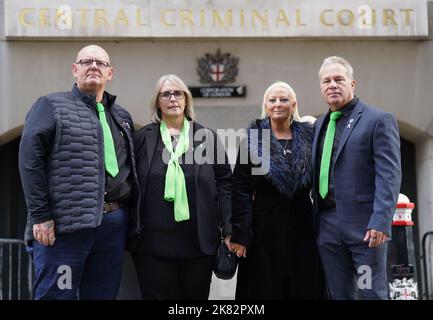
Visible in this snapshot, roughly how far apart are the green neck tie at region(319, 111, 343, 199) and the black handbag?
0.81 m

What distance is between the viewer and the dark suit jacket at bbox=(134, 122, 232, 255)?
5141mm

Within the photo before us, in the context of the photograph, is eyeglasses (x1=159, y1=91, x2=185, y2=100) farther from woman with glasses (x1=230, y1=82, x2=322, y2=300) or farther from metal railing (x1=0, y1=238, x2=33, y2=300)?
metal railing (x1=0, y1=238, x2=33, y2=300)

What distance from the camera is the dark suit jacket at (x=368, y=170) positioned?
456 centimetres

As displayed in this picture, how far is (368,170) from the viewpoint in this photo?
4.69 m

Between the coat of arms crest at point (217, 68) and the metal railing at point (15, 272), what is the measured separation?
2910 millimetres

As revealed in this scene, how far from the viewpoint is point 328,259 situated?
4820 millimetres

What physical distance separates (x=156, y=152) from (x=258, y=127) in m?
0.77

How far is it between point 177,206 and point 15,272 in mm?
4269

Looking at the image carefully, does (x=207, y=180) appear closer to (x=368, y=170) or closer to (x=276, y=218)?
(x=276, y=218)

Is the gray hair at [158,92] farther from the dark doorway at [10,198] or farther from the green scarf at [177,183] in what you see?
the dark doorway at [10,198]

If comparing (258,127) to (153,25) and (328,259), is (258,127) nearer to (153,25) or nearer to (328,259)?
(328,259)

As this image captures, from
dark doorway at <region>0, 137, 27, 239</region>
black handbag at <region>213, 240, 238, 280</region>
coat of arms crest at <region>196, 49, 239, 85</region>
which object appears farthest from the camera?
dark doorway at <region>0, 137, 27, 239</region>

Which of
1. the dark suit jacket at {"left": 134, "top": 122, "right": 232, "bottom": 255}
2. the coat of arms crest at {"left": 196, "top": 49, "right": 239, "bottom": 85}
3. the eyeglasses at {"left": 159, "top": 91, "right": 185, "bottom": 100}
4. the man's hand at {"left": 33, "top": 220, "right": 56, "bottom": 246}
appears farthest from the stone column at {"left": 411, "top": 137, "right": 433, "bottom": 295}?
the man's hand at {"left": 33, "top": 220, "right": 56, "bottom": 246}

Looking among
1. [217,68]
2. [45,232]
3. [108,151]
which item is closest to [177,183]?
[108,151]
